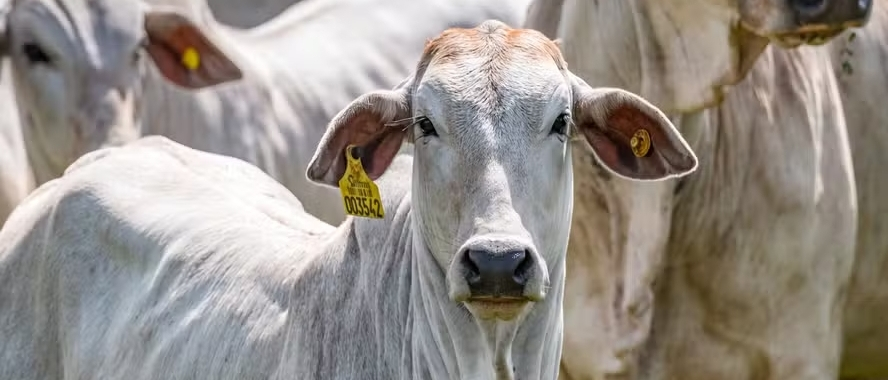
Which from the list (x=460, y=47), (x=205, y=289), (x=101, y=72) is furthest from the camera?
(x=101, y=72)

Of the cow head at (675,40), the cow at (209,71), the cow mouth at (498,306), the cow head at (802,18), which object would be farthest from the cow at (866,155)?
the cow mouth at (498,306)

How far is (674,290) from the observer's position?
633cm

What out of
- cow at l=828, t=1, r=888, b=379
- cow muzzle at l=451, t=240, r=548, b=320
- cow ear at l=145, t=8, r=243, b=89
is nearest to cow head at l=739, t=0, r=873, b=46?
cow at l=828, t=1, r=888, b=379

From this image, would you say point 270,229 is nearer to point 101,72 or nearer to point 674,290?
point 674,290

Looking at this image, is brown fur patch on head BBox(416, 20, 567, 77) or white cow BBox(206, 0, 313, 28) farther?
white cow BBox(206, 0, 313, 28)

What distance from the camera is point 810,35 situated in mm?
5719

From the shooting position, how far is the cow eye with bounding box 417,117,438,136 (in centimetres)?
446

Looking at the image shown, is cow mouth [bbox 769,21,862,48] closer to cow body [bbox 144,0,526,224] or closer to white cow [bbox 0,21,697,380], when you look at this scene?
white cow [bbox 0,21,697,380]

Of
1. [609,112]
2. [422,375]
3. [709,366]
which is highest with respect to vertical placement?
[609,112]

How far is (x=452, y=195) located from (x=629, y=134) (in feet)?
1.67

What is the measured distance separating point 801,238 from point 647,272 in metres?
0.45

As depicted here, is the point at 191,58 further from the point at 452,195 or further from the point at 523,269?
the point at 523,269

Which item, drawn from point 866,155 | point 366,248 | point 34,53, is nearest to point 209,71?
point 34,53

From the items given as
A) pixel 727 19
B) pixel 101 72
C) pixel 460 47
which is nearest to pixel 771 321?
pixel 727 19
